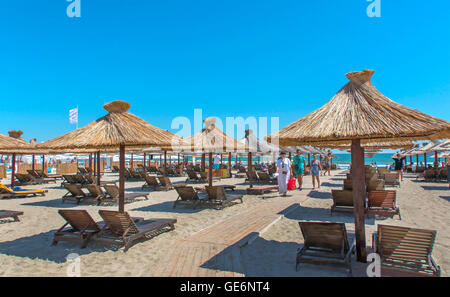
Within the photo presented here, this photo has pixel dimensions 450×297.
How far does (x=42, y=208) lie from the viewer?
9000mm

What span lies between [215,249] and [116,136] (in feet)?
8.91

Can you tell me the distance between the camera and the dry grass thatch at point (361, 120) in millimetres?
3715

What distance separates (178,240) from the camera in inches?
208

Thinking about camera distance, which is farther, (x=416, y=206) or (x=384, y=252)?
(x=416, y=206)

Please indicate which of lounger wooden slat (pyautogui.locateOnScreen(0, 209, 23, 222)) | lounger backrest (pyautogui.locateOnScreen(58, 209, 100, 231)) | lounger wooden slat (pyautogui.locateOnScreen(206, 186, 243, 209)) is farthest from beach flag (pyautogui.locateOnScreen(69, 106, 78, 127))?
lounger backrest (pyautogui.locateOnScreen(58, 209, 100, 231))

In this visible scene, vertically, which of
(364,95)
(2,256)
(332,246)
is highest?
(364,95)

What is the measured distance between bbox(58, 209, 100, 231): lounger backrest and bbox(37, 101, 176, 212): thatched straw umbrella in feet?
2.18

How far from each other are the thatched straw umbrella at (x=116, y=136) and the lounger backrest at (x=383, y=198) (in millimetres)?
5002

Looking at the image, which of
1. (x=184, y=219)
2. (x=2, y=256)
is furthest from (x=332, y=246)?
(x=2, y=256)

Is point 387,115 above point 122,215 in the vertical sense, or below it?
above

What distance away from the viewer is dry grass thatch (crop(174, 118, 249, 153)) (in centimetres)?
870

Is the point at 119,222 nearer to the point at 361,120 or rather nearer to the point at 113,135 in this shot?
the point at 113,135
